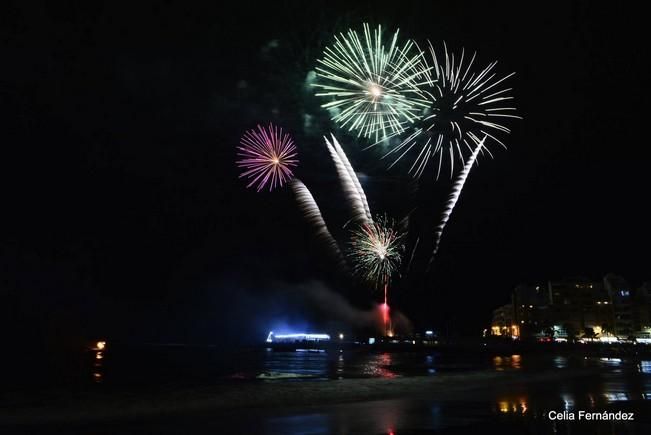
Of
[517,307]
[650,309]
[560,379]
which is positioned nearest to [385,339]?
[517,307]

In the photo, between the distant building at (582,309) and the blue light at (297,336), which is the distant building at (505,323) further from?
the blue light at (297,336)

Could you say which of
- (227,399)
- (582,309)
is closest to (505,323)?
A: (582,309)

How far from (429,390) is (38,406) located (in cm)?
1268

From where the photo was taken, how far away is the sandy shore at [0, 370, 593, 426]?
48.5 ft

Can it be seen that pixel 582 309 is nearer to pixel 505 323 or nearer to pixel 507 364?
pixel 505 323

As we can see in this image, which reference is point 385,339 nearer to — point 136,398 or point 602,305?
point 602,305

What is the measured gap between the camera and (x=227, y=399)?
56.7 ft

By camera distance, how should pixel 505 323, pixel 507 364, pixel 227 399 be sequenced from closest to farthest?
pixel 227 399 < pixel 507 364 < pixel 505 323

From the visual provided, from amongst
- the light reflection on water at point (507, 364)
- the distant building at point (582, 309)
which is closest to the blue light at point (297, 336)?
the distant building at point (582, 309)

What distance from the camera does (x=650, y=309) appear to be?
500 feet

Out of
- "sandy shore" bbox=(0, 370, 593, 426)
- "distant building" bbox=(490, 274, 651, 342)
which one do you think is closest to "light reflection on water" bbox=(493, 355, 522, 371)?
"sandy shore" bbox=(0, 370, 593, 426)

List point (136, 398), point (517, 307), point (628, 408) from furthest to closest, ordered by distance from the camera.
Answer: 1. point (517, 307)
2. point (136, 398)
3. point (628, 408)

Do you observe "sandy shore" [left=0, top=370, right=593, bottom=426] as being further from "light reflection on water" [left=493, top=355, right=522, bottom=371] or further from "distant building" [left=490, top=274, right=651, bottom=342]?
"distant building" [left=490, top=274, right=651, bottom=342]

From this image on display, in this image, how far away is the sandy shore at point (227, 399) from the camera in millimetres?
14797
